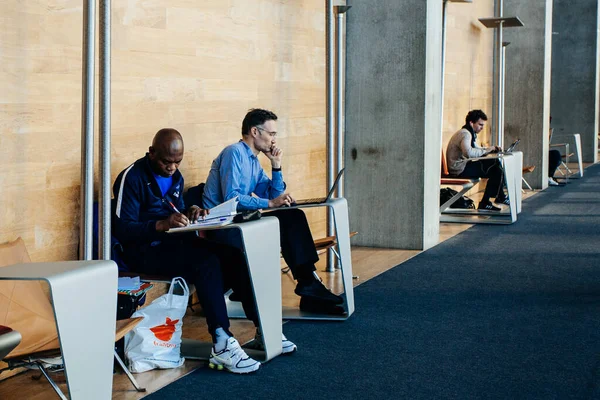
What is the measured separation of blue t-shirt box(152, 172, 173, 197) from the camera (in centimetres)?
445

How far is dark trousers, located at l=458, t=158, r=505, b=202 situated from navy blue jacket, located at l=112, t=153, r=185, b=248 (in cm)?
564

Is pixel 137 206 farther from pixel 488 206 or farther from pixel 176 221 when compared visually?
pixel 488 206

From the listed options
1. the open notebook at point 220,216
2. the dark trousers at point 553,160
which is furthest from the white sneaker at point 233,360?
the dark trousers at point 553,160

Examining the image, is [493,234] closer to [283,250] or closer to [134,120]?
[283,250]

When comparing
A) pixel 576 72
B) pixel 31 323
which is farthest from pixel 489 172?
pixel 576 72

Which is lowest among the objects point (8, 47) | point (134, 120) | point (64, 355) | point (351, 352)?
point (351, 352)

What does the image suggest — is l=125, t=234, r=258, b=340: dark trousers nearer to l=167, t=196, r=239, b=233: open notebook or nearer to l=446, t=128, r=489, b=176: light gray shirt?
l=167, t=196, r=239, b=233: open notebook

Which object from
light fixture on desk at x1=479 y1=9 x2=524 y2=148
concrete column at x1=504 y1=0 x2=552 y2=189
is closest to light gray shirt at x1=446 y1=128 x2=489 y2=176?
light fixture on desk at x1=479 y1=9 x2=524 y2=148

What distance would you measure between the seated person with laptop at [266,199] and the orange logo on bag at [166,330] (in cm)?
76

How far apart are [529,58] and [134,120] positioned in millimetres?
8555

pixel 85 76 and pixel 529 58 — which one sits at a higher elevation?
pixel 529 58

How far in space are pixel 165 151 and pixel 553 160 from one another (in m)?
10.2

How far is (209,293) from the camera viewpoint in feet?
13.4

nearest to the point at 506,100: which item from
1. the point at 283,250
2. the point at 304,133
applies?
the point at 304,133
